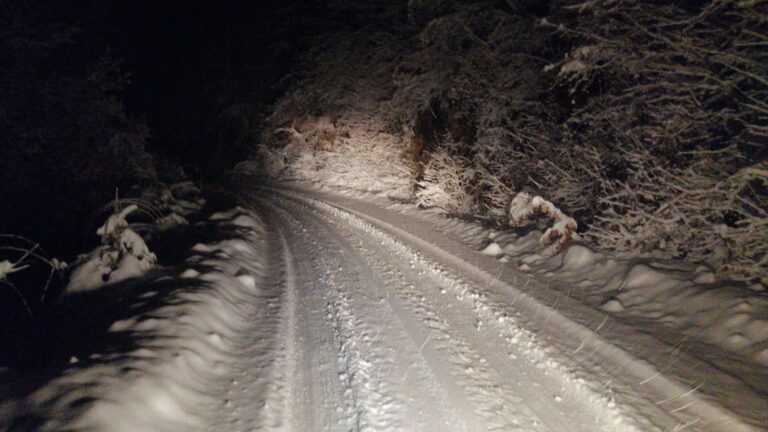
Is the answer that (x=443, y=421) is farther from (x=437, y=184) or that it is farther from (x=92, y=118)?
(x=92, y=118)

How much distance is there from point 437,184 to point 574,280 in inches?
240

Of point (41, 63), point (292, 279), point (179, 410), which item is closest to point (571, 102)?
point (292, 279)

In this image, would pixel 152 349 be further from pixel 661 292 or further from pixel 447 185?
pixel 447 185

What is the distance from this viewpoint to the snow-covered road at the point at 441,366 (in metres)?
3.43

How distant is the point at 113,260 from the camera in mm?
6055

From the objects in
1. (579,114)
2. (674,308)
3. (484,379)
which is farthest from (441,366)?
(579,114)

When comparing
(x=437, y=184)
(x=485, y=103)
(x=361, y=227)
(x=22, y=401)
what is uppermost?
(x=485, y=103)

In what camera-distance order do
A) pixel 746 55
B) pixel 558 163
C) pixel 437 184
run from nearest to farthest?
1. pixel 746 55
2. pixel 558 163
3. pixel 437 184

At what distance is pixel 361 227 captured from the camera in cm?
959

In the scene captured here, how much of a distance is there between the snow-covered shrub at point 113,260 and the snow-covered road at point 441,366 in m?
2.29

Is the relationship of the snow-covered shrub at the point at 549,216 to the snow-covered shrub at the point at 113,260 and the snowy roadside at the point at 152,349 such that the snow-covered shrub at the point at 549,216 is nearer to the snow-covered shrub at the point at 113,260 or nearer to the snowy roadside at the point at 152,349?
the snowy roadside at the point at 152,349

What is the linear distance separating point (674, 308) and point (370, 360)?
4357 millimetres

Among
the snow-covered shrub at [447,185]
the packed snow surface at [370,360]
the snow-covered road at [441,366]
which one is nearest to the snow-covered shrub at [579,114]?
the snow-covered shrub at [447,185]

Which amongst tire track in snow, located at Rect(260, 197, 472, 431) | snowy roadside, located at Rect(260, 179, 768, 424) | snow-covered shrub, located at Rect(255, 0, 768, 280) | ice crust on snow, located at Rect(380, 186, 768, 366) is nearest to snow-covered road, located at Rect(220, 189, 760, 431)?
tire track in snow, located at Rect(260, 197, 472, 431)
